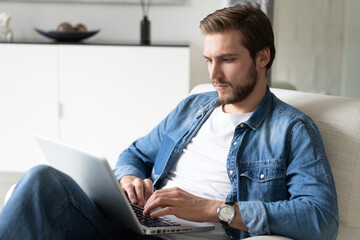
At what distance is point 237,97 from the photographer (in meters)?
1.82

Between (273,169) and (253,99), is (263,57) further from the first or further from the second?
(273,169)

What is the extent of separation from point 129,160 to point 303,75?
61.2 inches

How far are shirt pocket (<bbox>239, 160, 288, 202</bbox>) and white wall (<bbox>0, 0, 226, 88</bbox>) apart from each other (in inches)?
92.8

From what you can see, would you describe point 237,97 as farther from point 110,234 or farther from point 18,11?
point 18,11

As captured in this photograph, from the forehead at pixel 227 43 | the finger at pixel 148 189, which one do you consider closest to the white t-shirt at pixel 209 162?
the finger at pixel 148 189

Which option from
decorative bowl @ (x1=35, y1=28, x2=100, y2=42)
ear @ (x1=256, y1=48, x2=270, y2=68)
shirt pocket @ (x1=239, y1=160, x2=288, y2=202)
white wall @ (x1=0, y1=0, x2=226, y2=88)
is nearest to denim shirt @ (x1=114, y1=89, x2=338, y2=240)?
shirt pocket @ (x1=239, y1=160, x2=288, y2=202)

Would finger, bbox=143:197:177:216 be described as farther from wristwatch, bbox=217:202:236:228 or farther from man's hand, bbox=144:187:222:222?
wristwatch, bbox=217:202:236:228

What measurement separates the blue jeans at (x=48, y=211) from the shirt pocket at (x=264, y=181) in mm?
346

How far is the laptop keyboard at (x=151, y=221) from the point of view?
5.09ft

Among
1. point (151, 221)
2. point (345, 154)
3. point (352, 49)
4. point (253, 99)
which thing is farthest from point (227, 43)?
point (352, 49)

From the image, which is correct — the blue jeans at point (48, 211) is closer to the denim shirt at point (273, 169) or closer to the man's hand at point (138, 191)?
the man's hand at point (138, 191)

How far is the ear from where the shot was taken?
1.84 m

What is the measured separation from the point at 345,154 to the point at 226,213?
0.42 meters

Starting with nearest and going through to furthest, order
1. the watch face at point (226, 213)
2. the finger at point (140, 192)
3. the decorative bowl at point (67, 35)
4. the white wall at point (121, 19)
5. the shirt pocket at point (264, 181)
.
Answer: the watch face at point (226, 213) < the shirt pocket at point (264, 181) < the finger at point (140, 192) < the decorative bowl at point (67, 35) < the white wall at point (121, 19)
